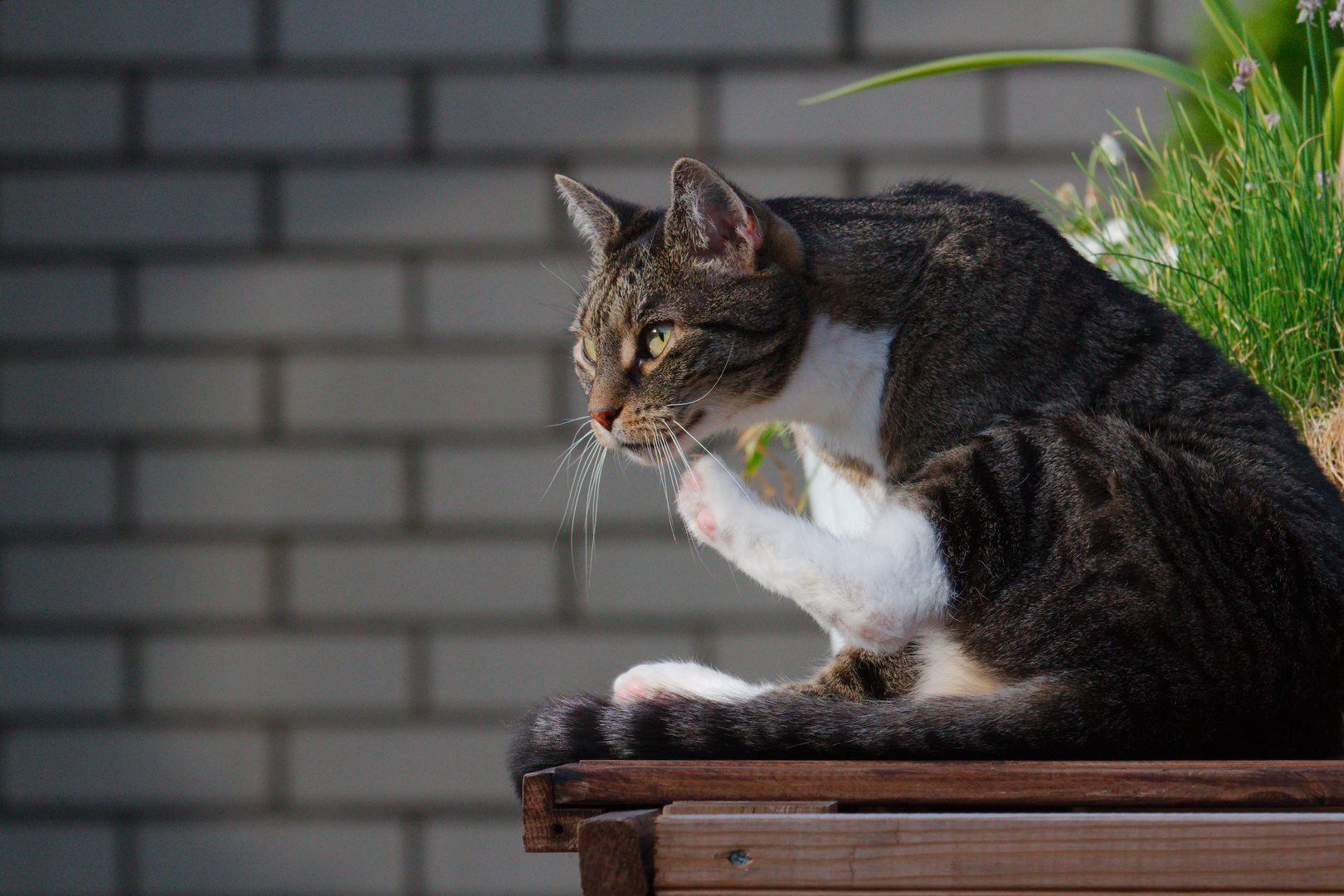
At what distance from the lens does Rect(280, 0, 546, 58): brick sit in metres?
1.96

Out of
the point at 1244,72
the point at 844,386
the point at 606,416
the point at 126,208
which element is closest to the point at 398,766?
the point at 126,208

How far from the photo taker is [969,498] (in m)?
0.73

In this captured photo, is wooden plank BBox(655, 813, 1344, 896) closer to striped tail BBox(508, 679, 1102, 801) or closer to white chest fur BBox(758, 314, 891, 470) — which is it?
striped tail BBox(508, 679, 1102, 801)

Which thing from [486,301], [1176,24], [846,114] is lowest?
[486,301]

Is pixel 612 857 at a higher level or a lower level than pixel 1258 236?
lower

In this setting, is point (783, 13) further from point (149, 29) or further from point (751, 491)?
point (751, 491)

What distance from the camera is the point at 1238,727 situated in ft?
2.30

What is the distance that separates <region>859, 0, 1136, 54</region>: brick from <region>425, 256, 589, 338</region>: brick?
2.33 feet

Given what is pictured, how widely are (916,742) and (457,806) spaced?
1.46 meters

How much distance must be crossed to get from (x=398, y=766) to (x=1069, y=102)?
69.1 inches

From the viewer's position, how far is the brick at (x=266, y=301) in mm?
1981

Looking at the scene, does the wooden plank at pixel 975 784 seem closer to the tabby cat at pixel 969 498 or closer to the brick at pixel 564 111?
→ the tabby cat at pixel 969 498

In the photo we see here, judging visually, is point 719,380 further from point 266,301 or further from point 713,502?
point 266,301

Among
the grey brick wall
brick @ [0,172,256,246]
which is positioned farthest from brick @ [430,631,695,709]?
brick @ [0,172,256,246]
